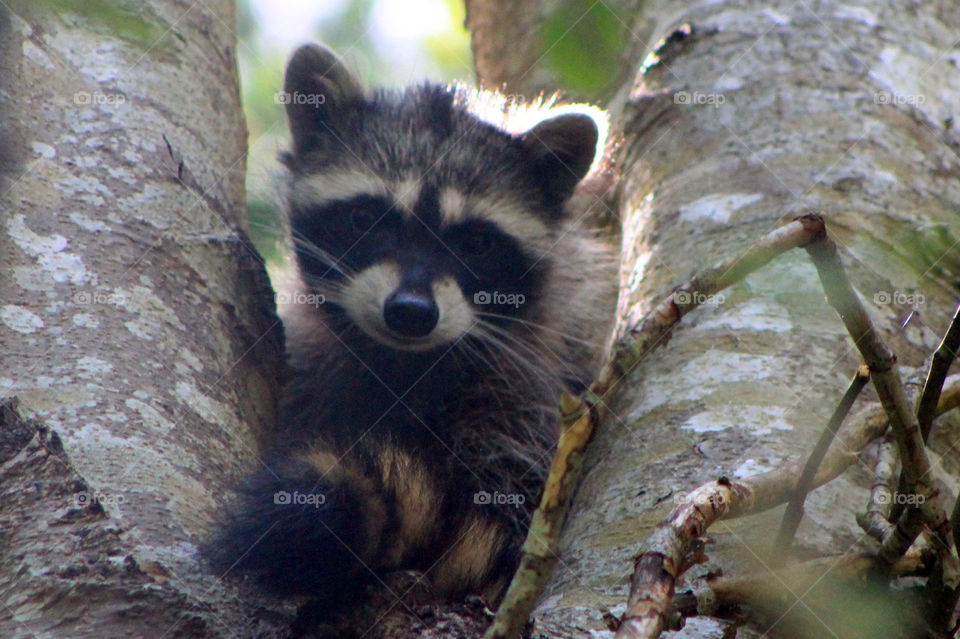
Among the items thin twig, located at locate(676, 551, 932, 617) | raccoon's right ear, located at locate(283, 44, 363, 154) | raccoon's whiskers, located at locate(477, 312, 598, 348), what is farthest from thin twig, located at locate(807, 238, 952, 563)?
raccoon's right ear, located at locate(283, 44, 363, 154)

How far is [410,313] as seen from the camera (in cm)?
277

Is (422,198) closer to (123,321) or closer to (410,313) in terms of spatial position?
(410,313)

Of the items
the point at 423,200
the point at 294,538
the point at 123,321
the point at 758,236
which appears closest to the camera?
the point at 294,538

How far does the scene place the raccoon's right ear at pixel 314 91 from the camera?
3354 millimetres

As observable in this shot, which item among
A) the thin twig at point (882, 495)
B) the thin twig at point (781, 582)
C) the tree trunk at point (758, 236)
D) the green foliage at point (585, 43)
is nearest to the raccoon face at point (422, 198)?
the green foliage at point (585, 43)

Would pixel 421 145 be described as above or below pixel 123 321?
above

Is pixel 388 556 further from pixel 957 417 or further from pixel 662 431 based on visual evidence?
pixel 957 417

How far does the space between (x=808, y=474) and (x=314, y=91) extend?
259 centimetres

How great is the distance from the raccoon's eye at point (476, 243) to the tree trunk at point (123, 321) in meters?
0.81

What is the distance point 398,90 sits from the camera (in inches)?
141

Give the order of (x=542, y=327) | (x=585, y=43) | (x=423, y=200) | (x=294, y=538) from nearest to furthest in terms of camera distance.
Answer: (x=294, y=538) < (x=585, y=43) < (x=423, y=200) < (x=542, y=327)

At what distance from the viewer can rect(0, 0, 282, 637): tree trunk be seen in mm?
1524

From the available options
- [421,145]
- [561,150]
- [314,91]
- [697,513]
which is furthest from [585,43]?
[697,513]

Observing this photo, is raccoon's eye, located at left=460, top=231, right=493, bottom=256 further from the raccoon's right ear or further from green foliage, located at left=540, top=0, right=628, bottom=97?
the raccoon's right ear
